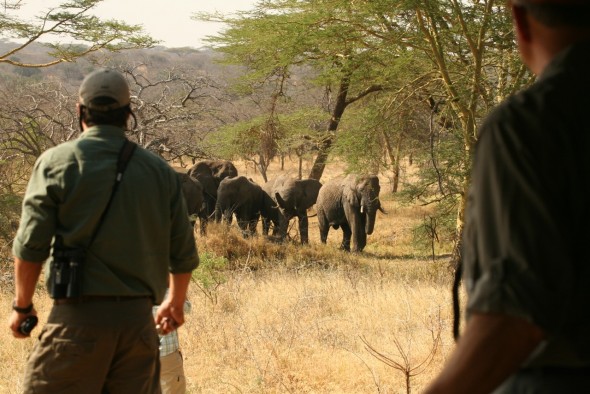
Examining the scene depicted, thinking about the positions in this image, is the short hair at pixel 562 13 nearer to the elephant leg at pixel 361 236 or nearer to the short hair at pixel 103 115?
the short hair at pixel 103 115

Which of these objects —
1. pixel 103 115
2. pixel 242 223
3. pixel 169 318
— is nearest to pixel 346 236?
pixel 242 223

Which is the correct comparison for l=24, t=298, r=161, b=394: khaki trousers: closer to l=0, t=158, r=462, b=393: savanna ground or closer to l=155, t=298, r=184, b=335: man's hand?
l=155, t=298, r=184, b=335: man's hand

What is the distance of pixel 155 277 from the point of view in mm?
3137

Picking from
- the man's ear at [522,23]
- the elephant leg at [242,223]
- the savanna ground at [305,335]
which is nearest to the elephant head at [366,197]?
the elephant leg at [242,223]

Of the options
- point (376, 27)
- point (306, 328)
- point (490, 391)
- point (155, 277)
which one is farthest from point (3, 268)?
point (490, 391)

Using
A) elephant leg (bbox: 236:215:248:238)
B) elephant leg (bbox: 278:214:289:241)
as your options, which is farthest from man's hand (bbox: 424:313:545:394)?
elephant leg (bbox: 278:214:289:241)

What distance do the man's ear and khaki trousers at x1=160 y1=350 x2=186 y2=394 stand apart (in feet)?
9.48

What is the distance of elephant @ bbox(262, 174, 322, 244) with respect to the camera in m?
20.8

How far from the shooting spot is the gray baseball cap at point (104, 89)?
10.1 ft

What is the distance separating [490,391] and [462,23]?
9.15 meters

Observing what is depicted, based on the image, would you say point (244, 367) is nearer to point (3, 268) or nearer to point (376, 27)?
point (3, 268)

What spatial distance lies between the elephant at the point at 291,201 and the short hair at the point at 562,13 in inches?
744

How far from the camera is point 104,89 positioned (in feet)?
10.2

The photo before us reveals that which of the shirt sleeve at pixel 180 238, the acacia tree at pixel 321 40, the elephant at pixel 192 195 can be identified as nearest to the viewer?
the shirt sleeve at pixel 180 238
